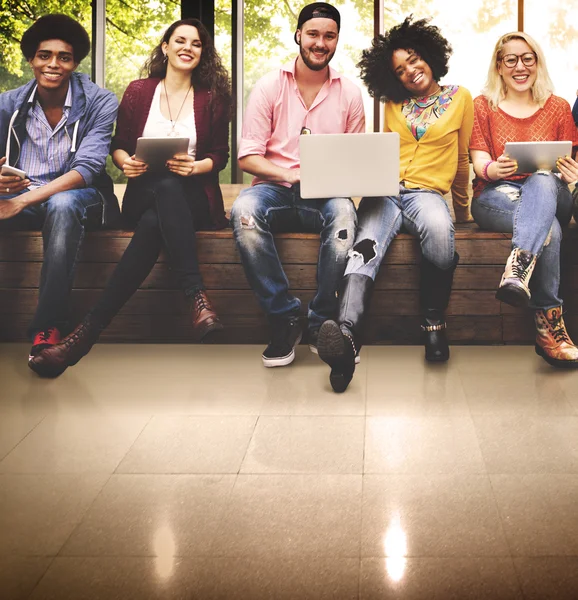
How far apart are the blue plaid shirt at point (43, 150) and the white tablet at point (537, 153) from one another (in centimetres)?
160

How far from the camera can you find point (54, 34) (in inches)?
121

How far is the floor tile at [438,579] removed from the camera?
1.32 meters

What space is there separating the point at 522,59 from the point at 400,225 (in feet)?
2.47

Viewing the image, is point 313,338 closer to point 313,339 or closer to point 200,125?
point 313,339

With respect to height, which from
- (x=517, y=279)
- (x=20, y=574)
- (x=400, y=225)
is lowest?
(x=20, y=574)

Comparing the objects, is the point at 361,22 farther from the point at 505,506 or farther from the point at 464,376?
the point at 505,506

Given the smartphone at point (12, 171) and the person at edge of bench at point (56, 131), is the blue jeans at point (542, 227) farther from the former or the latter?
the smartphone at point (12, 171)

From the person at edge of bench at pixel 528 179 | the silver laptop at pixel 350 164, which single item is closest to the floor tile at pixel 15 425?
the silver laptop at pixel 350 164

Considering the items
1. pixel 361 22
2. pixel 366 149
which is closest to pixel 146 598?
pixel 366 149

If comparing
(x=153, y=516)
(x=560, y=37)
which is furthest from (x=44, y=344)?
(x=560, y=37)

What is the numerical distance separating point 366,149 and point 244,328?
878 millimetres

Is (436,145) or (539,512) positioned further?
(436,145)

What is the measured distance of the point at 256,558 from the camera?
1.44 m

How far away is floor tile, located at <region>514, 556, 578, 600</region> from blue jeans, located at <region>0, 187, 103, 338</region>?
1865mm
